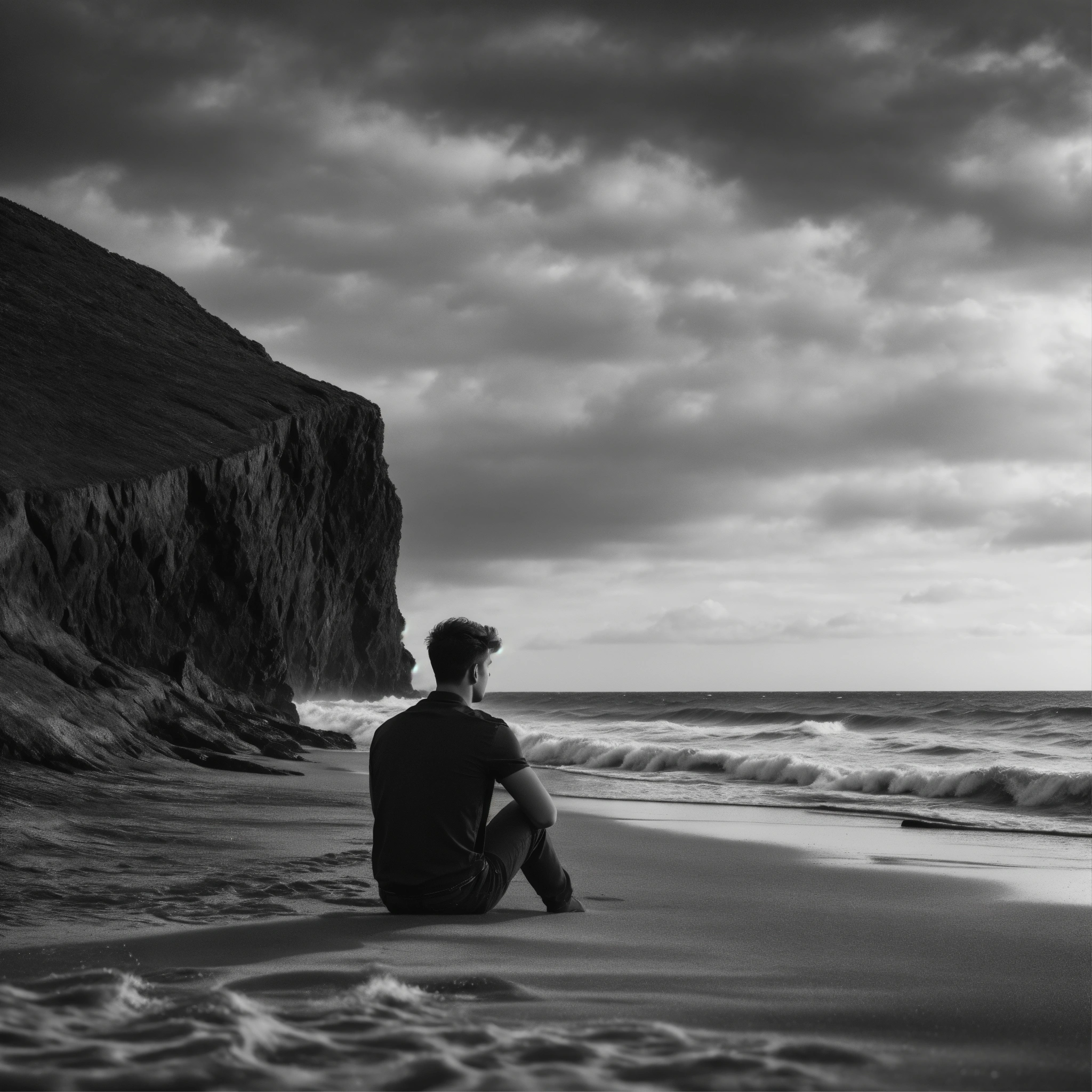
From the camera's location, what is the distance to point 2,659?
10.7 m

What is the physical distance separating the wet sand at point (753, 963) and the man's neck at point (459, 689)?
93cm

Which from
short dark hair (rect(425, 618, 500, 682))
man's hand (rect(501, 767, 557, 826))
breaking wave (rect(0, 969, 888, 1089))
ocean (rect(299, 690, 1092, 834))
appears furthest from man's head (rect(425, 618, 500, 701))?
ocean (rect(299, 690, 1092, 834))

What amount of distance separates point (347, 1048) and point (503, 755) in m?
2.04

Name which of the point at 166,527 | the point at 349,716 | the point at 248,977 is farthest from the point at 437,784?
the point at 349,716

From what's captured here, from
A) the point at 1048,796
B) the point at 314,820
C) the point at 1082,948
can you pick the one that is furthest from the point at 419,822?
the point at 1048,796

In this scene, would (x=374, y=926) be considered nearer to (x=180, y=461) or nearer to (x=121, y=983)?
(x=121, y=983)

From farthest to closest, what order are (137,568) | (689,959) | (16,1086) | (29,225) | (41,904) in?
(29,225) < (137,568) < (41,904) < (689,959) < (16,1086)

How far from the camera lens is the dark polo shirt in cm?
448

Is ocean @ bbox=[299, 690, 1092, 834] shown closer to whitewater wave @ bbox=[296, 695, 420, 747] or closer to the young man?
whitewater wave @ bbox=[296, 695, 420, 747]

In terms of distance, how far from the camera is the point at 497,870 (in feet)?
15.3

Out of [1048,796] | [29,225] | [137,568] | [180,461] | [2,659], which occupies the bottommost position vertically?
[1048,796]

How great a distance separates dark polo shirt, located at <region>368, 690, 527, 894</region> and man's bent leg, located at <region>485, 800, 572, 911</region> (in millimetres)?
127

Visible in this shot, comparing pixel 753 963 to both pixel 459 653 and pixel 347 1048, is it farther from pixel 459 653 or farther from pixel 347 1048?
pixel 347 1048

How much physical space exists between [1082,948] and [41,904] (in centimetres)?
439
